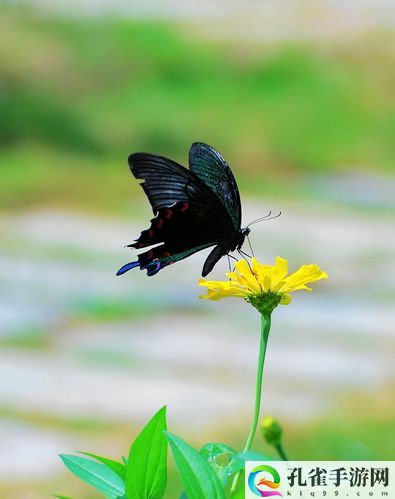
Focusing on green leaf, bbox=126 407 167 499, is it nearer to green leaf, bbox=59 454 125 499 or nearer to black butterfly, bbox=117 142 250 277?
green leaf, bbox=59 454 125 499

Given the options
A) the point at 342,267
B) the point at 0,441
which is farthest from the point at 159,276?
the point at 0,441

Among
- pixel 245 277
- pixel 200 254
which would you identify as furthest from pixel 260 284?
pixel 200 254

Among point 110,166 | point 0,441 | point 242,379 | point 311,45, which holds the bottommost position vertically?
point 0,441

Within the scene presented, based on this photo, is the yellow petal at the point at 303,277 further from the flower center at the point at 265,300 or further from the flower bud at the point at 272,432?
the flower bud at the point at 272,432

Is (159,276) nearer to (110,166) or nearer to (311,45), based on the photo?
(110,166)

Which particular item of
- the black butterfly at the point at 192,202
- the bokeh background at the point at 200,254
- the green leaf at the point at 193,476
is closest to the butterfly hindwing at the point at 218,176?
the black butterfly at the point at 192,202

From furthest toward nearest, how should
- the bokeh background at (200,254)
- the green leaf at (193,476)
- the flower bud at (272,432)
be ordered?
the bokeh background at (200,254), the flower bud at (272,432), the green leaf at (193,476)

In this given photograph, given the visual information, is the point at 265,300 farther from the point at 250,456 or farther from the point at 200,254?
the point at 200,254
